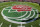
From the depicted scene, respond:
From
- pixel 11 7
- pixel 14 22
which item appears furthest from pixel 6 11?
pixel 14 22

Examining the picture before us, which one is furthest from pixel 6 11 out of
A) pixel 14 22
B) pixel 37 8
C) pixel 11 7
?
pixel 37 8

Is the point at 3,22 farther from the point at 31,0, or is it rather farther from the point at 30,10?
the point at 31,0

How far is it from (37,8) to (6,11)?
371mm

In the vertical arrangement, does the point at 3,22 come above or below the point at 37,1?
below

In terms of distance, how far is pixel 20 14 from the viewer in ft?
3.13

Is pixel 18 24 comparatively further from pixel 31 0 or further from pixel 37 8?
pixel 31 0

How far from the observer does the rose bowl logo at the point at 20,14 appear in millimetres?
887

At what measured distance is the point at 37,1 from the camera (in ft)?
3.87

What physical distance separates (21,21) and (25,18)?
6cm

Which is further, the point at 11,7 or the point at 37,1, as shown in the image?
the point at 37,1

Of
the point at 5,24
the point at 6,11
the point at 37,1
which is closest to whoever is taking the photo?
the point at 5,24

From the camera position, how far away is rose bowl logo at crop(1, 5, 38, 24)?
887 millimetres

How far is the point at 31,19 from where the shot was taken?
2.95 feet

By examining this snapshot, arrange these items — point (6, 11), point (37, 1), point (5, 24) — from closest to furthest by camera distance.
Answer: point (5, 24) → point (6, 11) → point (37, 1)
